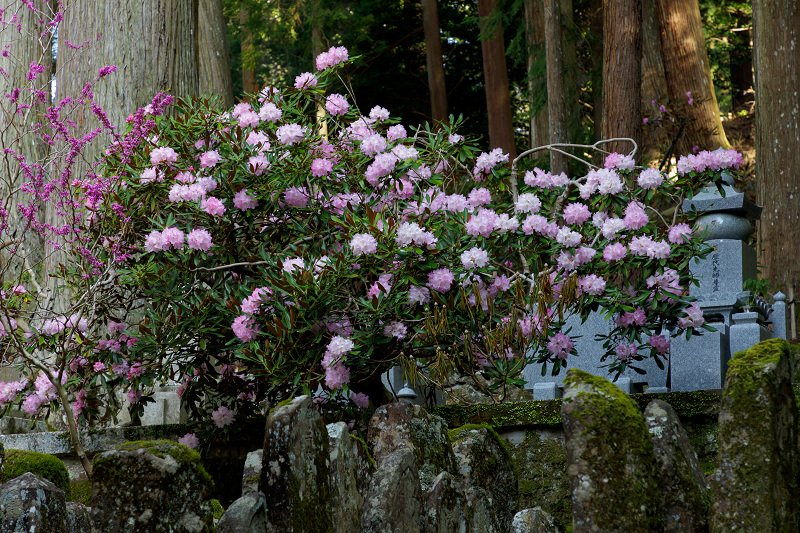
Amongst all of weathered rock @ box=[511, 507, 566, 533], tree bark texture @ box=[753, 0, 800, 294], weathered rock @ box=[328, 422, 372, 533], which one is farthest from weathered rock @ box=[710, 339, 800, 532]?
tree bark texture @ box=[753, 0, 800, 294]

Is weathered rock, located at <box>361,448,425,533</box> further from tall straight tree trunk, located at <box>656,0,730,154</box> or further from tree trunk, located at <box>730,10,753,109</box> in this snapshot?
tree trunk, located at <box>730,10,753,109</box>

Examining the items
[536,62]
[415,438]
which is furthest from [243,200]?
[536,62]

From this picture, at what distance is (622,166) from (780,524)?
2.99m

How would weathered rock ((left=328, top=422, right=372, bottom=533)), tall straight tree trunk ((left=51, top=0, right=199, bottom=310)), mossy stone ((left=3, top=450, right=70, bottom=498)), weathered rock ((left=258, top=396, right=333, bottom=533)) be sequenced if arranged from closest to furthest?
weathered rock ((left=258, top=396, right=333, bottom=533))
weathered rock ((left=328, top=422, right=372, bottom=533))
mossy stone ((left=3, top=450, right=70, bottom=498))
tall straight tree trunk ((left=51, top=0, right=199, bottom=310))

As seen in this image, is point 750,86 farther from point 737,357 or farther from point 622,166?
point 737,357

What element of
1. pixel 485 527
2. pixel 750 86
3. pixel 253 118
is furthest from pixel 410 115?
pixel 485 527

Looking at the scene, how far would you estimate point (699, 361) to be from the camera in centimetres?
474

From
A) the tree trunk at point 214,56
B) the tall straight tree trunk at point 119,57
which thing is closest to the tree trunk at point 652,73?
the tree trunk at point 214,56

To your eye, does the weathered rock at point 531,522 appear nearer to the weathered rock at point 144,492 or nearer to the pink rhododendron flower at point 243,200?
the weathered rock at point 144,492

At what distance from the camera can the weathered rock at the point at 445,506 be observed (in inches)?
87.5

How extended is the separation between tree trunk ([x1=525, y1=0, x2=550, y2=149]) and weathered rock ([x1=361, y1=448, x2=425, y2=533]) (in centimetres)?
1151

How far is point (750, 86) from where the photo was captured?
1780 centimetres

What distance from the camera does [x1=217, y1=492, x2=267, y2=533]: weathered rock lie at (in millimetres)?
2070

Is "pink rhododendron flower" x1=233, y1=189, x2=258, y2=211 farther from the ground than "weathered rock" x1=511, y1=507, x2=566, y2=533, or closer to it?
farther from the ground
